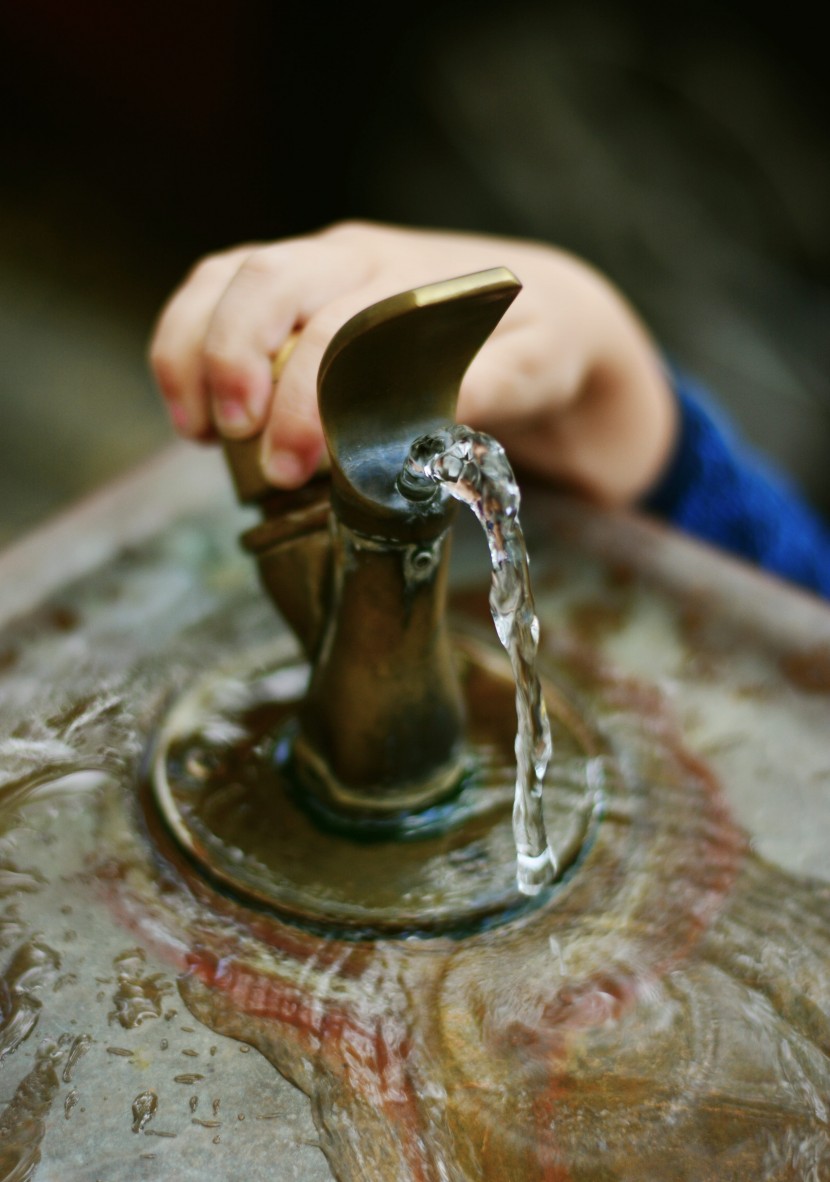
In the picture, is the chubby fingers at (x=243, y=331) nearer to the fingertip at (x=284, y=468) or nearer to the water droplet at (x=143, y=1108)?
the fingertip at (x=284, y=468)

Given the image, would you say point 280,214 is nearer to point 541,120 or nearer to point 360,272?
point 541,120

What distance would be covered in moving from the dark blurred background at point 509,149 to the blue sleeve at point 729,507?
90 centimetres

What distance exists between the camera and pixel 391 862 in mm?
500

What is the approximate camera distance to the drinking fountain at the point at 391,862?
1.31 feet

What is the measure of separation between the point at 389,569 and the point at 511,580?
0.17 feet

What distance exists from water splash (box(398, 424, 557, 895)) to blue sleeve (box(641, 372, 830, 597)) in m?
0.44

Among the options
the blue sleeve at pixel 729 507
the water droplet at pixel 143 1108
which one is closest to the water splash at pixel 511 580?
the water droplet at pixel 143 1108

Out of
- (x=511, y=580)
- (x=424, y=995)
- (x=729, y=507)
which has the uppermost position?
(x=511, y=580)

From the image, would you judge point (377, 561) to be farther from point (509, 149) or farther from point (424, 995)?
point (509, 149)

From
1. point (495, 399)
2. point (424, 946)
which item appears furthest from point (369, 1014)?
point (495, 399)

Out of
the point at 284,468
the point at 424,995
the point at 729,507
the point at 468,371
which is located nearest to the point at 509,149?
the point at 729,507

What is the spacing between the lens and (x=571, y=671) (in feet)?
2.04

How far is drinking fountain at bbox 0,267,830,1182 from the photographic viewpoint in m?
0.40

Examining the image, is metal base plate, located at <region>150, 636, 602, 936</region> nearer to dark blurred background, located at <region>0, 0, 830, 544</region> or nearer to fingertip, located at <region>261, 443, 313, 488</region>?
fingertip, located at <region>261, 443, 313, 488</region>
